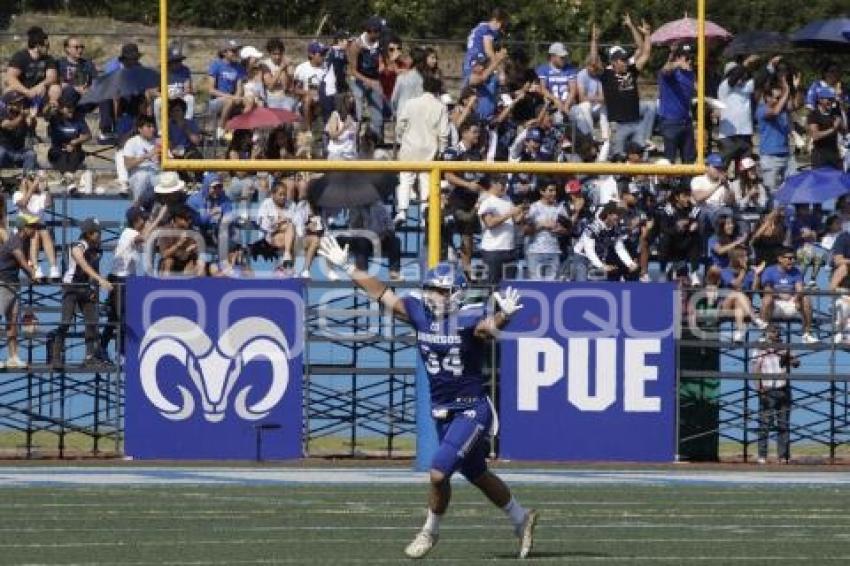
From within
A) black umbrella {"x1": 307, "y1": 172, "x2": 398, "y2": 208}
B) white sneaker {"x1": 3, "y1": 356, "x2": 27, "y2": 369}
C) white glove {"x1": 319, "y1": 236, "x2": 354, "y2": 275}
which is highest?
black umbrella {"x1": 307, "y1": 172, "x2": 398, "y2": 208}

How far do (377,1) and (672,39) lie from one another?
11.1 ft

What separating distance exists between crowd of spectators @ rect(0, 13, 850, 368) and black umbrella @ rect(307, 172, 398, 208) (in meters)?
0.15

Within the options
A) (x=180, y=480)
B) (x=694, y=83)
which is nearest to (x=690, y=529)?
(x=180, y=480)

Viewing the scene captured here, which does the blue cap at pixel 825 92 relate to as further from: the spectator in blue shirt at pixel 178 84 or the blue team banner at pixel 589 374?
the spectator in blue shirt at pixel 178 84

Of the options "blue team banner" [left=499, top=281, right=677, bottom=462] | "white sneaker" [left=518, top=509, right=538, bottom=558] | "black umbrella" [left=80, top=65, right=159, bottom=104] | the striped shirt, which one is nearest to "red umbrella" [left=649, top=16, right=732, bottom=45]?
"blue team banner" [left=499, top=281, right=677, bottom=462]

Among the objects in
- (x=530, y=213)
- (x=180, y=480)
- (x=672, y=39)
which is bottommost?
(x=180, y=480)

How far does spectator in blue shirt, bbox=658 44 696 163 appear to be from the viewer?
1852cm

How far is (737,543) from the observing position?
12.8 meters

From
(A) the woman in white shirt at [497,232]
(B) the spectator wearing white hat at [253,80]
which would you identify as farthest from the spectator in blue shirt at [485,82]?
(B) the spectator wearing white hat at [253,80]

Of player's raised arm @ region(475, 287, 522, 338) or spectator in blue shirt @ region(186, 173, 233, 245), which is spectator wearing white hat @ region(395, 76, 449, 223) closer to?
spectator in blue shirt @ region(186, 173, 233, 245)

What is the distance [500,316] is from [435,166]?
540 cm

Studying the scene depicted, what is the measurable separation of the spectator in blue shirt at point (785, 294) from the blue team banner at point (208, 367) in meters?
4.04

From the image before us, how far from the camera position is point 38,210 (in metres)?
21.2

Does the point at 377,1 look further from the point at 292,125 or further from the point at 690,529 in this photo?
the point at 690,529
